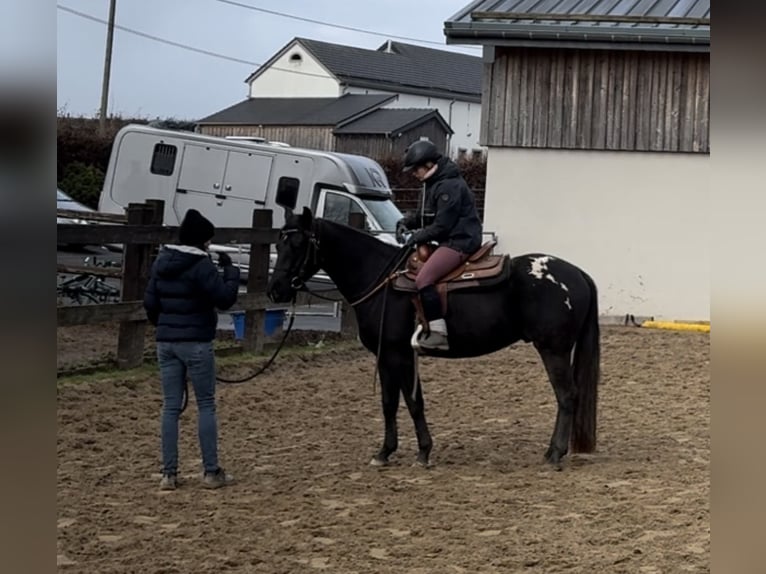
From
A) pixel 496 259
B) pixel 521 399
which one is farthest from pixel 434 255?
pixel 521 399

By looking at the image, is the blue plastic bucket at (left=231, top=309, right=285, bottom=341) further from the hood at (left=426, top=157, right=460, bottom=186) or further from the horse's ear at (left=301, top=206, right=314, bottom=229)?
the hood at (left=426, top=157, right=460, bottom=186)

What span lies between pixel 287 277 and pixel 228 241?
13.9 ft

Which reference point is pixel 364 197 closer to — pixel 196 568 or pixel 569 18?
pixel 569 18

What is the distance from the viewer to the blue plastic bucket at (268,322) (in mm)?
12047

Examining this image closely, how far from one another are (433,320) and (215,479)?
1.81 m

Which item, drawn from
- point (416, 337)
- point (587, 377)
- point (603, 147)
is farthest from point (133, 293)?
point (603, 147)

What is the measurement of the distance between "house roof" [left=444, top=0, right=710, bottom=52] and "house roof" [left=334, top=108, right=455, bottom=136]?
3049 centimetres

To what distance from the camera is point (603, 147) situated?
15188 millimetres

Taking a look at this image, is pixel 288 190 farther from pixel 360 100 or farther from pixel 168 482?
pixel 360 100

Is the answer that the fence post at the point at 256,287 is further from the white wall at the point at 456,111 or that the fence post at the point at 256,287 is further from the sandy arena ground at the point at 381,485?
the white wall at the point at 456,111

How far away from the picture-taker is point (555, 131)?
601 inches

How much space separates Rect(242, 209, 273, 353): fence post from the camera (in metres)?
11.5

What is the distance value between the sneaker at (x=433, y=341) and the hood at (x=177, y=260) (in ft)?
5.46
